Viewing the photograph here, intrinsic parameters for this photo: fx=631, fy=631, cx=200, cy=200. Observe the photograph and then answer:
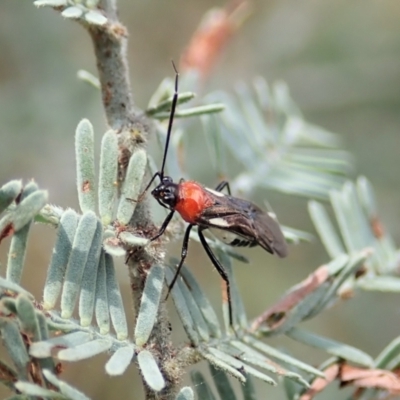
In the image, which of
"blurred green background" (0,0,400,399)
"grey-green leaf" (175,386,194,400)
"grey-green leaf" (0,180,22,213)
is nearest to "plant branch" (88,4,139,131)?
"grey-green leaf" (0,180,22,213)

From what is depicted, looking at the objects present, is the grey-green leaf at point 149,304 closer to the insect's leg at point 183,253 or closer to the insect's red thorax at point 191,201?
the insect's leg at point 183,253

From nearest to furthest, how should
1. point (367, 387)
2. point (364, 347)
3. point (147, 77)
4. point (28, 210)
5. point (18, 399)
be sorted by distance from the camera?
point (18, 399)
point (28, 210)
point (367, 387)
point (364, 347)
point (147, 77)

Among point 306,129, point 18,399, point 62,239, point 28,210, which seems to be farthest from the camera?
point 306,129

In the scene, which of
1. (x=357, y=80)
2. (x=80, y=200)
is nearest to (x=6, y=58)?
(x=357, y=80)

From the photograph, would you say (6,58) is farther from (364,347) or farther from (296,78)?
(364,347)

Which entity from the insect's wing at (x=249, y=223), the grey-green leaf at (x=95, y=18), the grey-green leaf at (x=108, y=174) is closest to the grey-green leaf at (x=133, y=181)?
the grey-green leaf at (x=108, y=174)

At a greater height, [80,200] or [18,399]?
[80,200]

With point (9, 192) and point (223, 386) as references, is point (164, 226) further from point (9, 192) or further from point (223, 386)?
point (9, 192)
